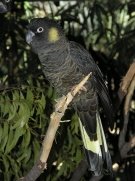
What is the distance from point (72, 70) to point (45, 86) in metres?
0.24

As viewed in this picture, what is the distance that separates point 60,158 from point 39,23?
0.54m

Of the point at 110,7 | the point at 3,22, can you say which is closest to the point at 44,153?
the point at 3,22

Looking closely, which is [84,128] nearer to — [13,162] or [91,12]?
[13,162]

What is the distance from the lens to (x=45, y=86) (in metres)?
1.75

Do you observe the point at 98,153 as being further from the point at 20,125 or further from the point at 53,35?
the point at 53,35

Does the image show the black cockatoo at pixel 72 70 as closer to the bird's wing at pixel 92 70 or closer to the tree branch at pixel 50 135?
the bird's wing at pixel 92 70

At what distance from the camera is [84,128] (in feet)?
5.41

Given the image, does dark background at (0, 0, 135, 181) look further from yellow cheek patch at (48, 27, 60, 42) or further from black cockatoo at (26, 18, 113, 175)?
yellow cheek patch at (48, 27, 60, 42)

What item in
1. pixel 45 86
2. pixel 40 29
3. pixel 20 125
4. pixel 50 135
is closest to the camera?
pixel 50 135

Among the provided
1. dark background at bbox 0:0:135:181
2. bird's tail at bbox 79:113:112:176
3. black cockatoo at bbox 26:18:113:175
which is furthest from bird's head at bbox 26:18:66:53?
bird's tail at bbox 79:113:112:176

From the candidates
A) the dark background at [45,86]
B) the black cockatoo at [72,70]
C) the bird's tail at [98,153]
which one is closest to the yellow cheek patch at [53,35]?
the black cockatoo at [72,70]

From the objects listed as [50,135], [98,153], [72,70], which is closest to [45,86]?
[72,70]

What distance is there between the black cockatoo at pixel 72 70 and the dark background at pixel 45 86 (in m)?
0.07

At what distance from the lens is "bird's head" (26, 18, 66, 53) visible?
4.99 feet
